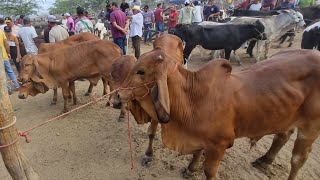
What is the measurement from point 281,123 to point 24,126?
4.91m

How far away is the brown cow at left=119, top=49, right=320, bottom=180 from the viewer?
2828 millimetres

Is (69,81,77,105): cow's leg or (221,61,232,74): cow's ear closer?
(221,61,232,74): cow's ear

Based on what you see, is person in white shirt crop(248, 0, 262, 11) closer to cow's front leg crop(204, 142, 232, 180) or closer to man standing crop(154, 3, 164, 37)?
man standing crop(154, 3, 164, 37)

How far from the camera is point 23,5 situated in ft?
64.6

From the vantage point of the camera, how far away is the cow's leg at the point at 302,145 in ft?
10.6

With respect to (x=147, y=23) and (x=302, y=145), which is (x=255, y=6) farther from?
(x=302, y=145)

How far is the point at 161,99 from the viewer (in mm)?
2645

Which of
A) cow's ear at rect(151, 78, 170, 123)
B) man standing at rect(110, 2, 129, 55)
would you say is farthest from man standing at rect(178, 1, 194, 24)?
cow's ear at rect(151, 78, 170, 123)

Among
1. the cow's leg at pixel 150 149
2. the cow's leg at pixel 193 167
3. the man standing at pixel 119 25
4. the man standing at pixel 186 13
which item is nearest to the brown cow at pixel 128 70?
the cow's leg at pixel 150 149

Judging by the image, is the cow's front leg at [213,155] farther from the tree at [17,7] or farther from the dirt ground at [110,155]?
the tree at [17,7]

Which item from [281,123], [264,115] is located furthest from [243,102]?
[281,123]

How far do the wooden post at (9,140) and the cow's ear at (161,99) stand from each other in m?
1.28

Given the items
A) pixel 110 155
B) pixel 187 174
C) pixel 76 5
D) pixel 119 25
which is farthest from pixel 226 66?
pixel 76 5

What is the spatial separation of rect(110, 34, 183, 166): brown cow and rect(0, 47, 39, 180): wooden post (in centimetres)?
95
